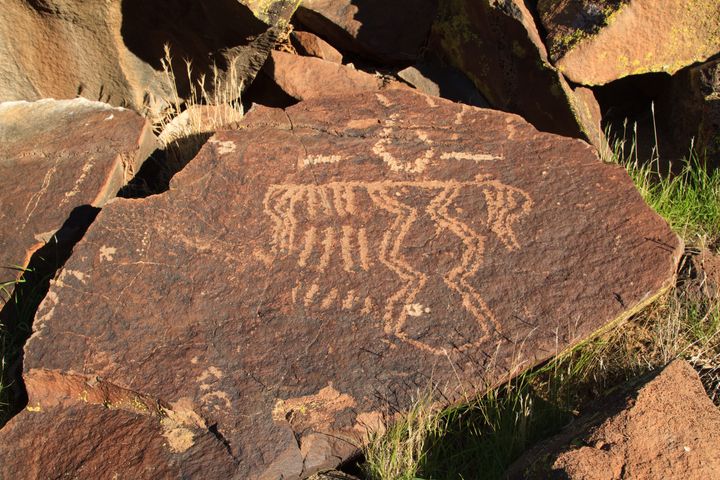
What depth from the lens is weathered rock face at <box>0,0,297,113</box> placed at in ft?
12.8

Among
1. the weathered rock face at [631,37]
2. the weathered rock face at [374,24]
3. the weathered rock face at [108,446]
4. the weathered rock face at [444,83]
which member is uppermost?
the weathered rock face at [631,37]

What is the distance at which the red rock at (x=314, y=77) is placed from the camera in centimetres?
400

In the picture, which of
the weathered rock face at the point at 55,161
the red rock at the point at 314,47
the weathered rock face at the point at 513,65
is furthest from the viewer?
A: the red rock at the point at 314,47

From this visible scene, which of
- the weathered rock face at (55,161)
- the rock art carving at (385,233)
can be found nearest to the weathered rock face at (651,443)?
the rock art carving at (385,233)

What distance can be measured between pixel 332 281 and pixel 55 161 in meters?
1.45

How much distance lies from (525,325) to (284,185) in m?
1.05

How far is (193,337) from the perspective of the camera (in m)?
2.67

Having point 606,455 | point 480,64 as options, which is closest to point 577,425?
point 606,455

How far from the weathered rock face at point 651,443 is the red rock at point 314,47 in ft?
8.25

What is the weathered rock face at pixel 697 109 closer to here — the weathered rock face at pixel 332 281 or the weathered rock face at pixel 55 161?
the weathered rock face at pixel 332 281

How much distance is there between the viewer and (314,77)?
4023mm

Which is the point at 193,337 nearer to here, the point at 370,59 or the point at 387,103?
the point at 387,103

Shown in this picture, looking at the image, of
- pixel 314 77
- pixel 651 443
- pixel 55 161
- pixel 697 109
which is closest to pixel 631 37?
pixel 697 109

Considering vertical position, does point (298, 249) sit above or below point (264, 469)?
above
